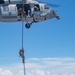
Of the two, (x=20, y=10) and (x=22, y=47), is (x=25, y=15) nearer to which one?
(x=20, y=10)

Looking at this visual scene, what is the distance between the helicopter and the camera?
110 feet

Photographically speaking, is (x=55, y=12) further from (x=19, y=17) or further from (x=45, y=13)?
(x=19, y=17)

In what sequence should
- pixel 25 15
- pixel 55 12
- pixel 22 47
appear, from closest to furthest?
pixel 22 47 < pixel 25 15 < pixel 55 12

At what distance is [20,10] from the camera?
33.5 meters

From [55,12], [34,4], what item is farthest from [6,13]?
[55,12]

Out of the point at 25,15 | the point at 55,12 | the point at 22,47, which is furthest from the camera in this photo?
→ the point at 55,12

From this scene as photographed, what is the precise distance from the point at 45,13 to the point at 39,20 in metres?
1.18

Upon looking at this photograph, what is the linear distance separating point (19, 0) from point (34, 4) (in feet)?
6.28

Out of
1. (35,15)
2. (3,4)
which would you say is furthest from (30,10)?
(3,4)

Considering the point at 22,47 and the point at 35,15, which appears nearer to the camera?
A: the point at 22,47

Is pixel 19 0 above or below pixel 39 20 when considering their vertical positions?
above

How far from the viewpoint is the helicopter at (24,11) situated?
33625 millimetres

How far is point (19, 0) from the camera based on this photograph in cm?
3434

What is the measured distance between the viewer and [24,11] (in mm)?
33719
